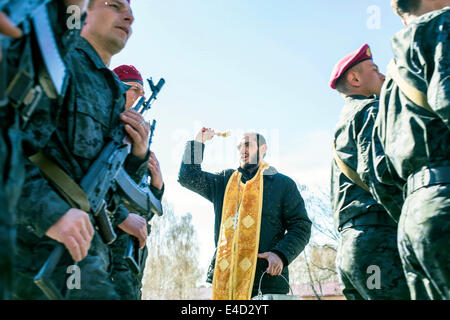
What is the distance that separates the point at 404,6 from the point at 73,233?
259 cm

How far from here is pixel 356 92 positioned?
4.54 meters

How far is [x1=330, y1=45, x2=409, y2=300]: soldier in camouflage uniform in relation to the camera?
3500mm

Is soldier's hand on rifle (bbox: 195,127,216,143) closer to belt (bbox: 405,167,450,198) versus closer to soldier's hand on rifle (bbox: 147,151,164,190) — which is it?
soldier's hand on rifle (bbox: 147,151,164,190)

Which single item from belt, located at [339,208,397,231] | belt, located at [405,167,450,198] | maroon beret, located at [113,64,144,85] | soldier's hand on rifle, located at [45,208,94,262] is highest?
maroon beret, located at [113,64,144,85]

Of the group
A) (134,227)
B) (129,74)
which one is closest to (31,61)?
(134,227)

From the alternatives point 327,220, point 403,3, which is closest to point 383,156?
point 403,3

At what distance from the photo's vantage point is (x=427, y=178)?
2555 millimetres

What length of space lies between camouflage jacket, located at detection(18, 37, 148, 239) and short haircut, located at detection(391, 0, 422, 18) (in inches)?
74.9

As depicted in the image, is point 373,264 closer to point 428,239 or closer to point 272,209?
point 428,239

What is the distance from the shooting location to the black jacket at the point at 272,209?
4922 mm

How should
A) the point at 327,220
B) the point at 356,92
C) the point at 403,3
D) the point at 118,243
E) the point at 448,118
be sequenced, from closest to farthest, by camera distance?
the point at 448,118
the point at 403,3
the point at 118,243
the point at 356,92
the point at 327,220

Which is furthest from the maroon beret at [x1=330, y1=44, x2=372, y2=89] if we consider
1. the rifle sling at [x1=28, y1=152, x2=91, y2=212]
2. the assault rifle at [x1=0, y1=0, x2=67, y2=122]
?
the assault rifle at [x1=0, y1=0, x2=67, y2=122]
